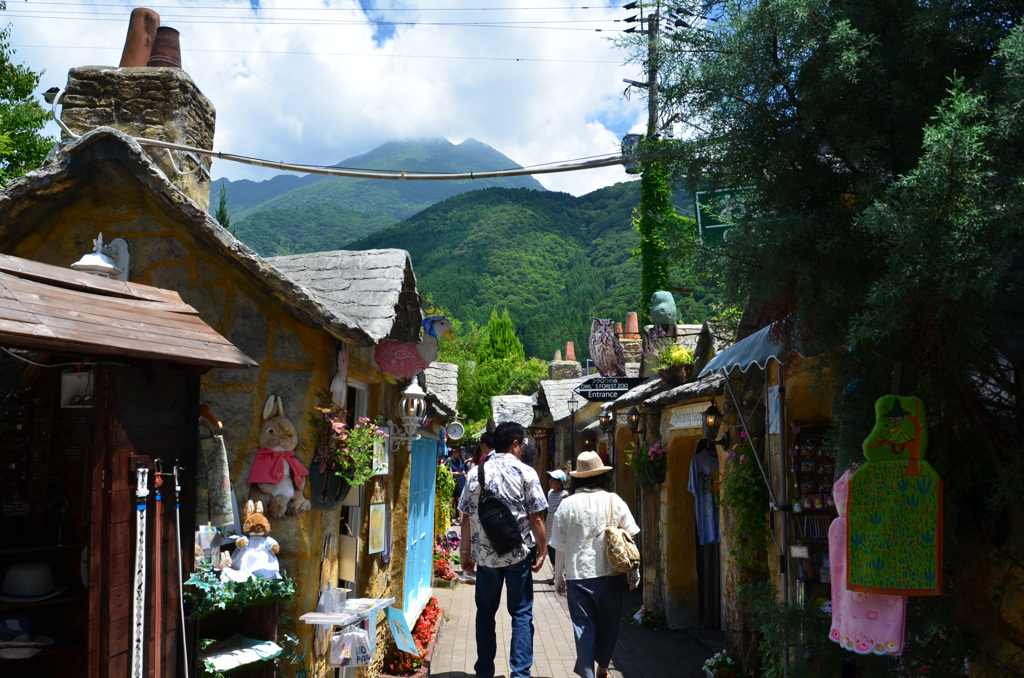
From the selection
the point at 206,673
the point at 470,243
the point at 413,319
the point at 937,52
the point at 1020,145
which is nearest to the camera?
the point at 1020,145

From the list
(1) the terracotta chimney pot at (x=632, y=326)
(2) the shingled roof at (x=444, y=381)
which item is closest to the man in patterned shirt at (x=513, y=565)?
(2) the shingled roof at (x=444, y=381)

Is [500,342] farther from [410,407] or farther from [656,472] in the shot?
[410,407]

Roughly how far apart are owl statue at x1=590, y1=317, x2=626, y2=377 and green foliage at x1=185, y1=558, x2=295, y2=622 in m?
11.9

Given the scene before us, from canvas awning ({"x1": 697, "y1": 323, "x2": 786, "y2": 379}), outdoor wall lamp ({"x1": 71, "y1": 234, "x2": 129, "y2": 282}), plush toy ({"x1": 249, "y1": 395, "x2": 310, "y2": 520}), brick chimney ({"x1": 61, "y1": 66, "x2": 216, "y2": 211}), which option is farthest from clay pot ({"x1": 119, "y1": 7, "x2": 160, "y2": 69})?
canvas awning ({"x1": 697, "y1": 323, "x2": 786, "y2": 379})

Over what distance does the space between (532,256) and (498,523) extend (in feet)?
248

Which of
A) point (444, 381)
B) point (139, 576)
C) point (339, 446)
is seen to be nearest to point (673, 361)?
point (339, 446)

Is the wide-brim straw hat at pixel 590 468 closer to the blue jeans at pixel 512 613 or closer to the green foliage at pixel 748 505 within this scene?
the blue jeans at pixel 512 613

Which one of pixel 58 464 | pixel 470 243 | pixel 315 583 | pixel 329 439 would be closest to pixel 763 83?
pixel 329 439

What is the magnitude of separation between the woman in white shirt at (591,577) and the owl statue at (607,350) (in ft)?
31.0

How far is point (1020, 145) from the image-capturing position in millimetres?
2395

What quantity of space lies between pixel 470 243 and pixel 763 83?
80583 mm

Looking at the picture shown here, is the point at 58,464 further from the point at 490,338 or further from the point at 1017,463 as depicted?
the point at 490,338

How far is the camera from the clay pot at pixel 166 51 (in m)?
6.15

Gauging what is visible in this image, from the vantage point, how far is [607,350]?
1606cm
